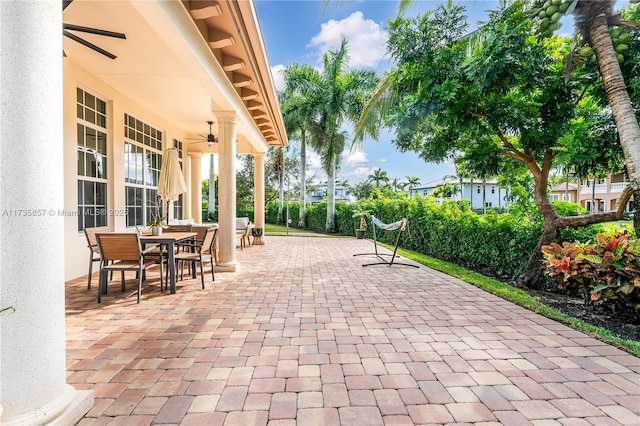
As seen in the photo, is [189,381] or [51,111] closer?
[51,111]

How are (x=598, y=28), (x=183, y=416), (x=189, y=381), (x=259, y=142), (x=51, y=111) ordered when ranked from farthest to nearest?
(x=259, y=142) < (x=598, y=28) < (x=189, y=381) < (x=183, y=416) < (x=51, y=111)

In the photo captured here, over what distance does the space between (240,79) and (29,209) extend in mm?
4878

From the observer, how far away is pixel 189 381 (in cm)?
235

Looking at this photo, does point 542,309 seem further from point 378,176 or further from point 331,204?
point 378,176

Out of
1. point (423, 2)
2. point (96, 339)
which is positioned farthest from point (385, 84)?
point (96, 339)

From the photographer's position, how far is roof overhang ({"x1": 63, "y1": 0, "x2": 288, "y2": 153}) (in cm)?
372

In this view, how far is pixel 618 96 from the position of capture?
3512mm

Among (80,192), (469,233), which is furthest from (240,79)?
(469,233)

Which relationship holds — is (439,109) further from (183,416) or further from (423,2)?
(183,416)

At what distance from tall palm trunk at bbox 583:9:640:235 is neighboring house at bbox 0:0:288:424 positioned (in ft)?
12.7

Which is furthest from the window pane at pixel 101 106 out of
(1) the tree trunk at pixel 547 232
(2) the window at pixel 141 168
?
(1) the tree trunk at pixel 547 232

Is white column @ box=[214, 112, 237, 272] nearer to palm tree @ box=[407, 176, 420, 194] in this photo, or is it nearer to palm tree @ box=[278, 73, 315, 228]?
palm tree @ box=[278, 73, 315, 228]

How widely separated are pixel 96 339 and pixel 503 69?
5397 millimetres

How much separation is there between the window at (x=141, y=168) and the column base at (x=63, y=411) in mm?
6201
